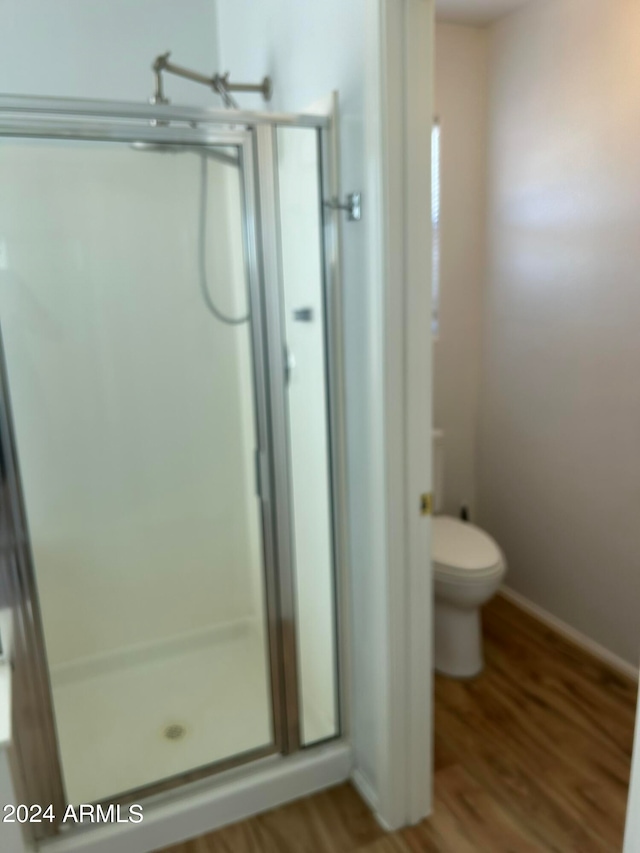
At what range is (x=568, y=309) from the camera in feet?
8.74

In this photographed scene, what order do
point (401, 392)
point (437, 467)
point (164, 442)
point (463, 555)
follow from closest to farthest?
1. point (401, 392)
2. point (463, 555)
3. point (164, 442)
4. point (437, 467)

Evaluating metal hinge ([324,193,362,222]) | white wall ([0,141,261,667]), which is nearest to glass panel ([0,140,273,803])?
white wall ([0,141,261,667])

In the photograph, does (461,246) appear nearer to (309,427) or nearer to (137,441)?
(309,427)

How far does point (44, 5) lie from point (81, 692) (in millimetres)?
2486

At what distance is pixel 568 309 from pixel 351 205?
4.18ft

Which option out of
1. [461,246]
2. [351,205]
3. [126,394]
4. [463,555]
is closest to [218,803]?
[463,555]

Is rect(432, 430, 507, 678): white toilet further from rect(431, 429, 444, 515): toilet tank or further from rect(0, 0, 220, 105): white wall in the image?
rect(0, 0, 220, 105): white wall

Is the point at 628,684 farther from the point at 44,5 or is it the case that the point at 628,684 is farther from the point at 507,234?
the point at 44,5

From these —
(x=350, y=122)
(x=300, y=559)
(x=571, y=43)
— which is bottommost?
(x=300, y=559)

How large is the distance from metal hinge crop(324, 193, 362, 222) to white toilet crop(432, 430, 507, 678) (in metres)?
1.37

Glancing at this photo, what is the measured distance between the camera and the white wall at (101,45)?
2.43 metres

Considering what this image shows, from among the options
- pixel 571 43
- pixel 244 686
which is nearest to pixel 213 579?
pixel 244 686

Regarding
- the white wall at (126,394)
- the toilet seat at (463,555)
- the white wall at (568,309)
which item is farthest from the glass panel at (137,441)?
the white wall at (568,309)

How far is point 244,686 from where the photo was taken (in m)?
2.48
